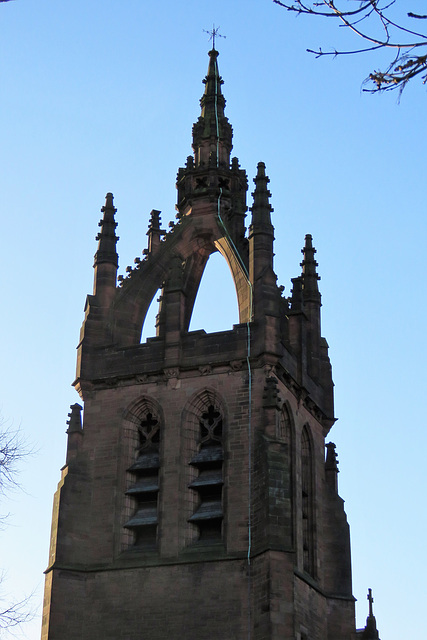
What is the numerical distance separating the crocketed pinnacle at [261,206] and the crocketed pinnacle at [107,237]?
14.8 ft

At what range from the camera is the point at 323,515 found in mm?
34344

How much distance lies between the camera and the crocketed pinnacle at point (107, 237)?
119 ft

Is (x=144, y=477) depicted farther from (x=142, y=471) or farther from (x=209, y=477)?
(x=209, y=477)

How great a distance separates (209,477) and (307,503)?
134 inches

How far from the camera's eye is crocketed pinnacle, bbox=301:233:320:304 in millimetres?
36781

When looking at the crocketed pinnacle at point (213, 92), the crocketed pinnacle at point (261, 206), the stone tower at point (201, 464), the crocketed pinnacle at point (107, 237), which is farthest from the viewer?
the crocketed pinnacle at point (213, 92)

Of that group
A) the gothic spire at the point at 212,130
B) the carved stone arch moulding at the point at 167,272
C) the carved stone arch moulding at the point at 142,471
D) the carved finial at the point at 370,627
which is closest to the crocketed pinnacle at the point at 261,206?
the carved stone arch moulding at the point at 167,272

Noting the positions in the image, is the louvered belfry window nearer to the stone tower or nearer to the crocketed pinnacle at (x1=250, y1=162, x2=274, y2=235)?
the stone tower

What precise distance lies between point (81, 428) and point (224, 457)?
445cm

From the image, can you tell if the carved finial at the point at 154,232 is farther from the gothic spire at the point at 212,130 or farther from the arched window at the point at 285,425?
the arched window at the point at 285,425

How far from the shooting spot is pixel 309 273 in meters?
37.2

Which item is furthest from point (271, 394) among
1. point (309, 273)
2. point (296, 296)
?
point (309, 273)

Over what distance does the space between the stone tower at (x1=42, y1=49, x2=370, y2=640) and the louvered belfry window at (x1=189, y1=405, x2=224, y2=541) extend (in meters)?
0.05

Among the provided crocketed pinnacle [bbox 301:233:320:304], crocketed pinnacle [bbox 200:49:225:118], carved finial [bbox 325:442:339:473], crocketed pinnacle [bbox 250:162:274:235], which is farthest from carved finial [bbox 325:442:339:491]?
crocketed pinnacle [bbox 200:49:225:118]
